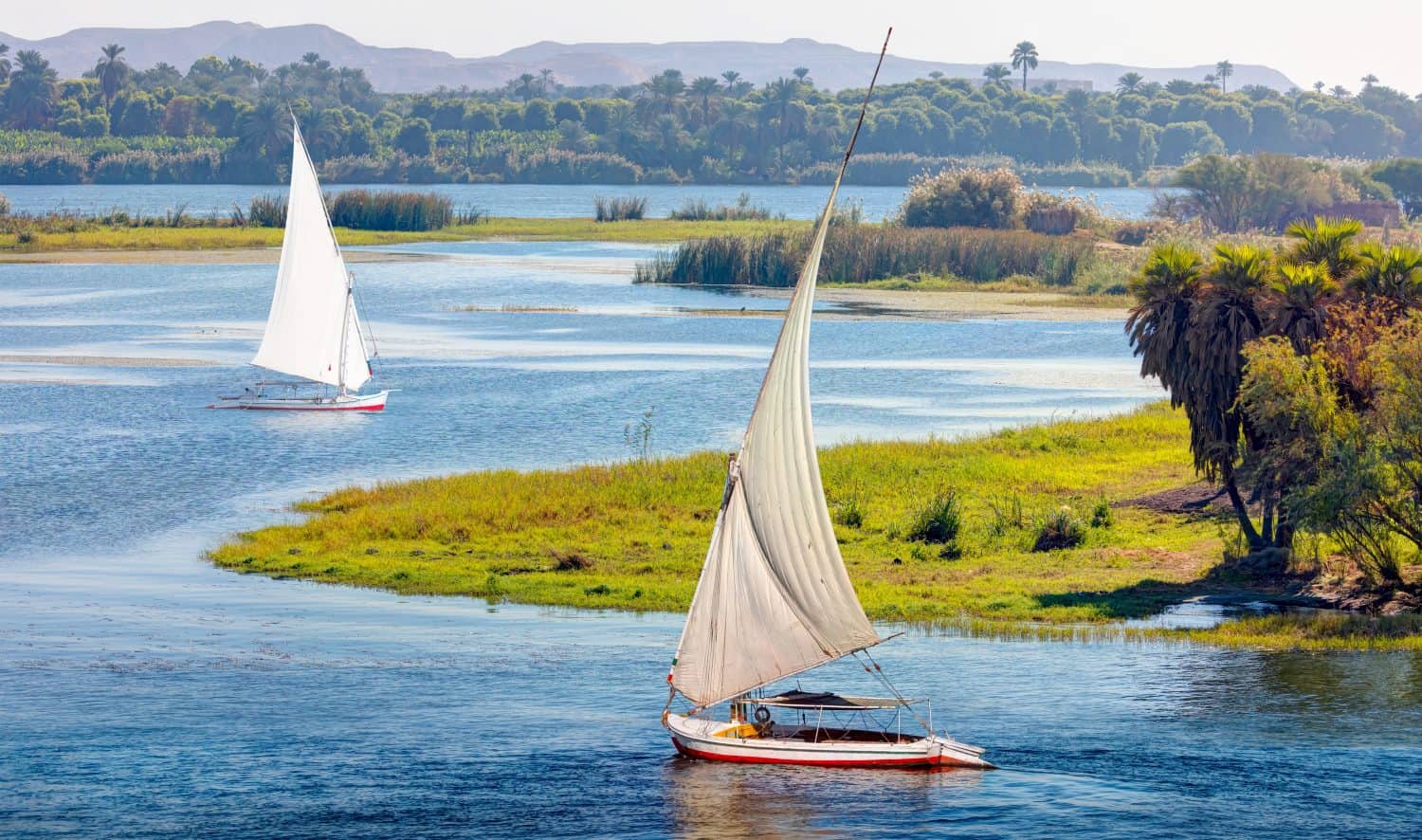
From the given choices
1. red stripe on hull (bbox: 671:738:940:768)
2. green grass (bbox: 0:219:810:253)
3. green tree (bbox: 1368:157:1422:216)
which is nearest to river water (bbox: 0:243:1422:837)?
red stripe on hull (bbox: 671:738:940:768)

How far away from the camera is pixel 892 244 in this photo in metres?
113

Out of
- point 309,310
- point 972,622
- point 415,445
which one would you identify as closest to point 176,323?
point 309,310

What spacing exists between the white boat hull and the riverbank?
28.3ft

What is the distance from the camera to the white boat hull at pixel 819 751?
Answer: 26.4 meters

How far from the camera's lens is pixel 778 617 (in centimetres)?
2744

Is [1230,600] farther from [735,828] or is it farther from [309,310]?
[309,310]

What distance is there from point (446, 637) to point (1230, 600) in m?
15.6

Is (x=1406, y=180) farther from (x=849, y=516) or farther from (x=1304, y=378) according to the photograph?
(x=1304, y=378)

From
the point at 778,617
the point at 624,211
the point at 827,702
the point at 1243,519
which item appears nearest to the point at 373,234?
the point at 624,211

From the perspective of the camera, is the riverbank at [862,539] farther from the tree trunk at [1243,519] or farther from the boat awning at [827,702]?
the boat awning at [827,702]

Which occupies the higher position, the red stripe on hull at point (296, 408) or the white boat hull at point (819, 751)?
the red stripe on hull at point (296, 408)

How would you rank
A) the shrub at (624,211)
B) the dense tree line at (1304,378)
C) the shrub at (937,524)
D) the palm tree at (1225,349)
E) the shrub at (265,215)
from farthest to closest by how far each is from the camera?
the shrub at (624,211) < the shrub at (265,215) < the shrub at (937,524) < the palm tree at (1225,349) < the dense tree line at (1304,378)

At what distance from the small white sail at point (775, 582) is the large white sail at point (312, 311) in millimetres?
40684

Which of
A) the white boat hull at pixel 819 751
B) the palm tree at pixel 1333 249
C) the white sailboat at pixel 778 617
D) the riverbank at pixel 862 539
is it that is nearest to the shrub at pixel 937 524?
the riverbank at pixel 862 539
